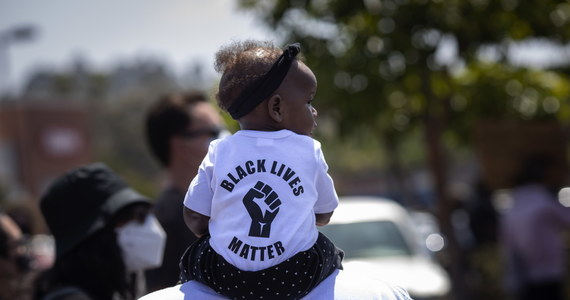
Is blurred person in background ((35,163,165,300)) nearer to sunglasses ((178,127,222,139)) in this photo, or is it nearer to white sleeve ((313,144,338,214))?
sunglasses ((178,127,222,139))

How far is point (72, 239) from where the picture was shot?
9.97ft

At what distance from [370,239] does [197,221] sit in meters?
7.85

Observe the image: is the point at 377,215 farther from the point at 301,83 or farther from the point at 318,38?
the point at 301,83

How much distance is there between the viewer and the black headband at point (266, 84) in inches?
81.2

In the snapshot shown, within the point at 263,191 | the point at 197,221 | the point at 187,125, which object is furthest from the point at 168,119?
the point at 263,191

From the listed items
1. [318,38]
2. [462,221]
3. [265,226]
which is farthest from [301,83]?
[462,221]

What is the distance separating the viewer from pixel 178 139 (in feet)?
13.5

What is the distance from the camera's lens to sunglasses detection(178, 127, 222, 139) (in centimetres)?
403

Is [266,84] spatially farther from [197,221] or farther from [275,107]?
[197,221]

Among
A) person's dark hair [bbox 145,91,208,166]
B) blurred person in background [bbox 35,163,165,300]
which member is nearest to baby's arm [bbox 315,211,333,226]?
blurred person in background [bbox 35,163,165,300]

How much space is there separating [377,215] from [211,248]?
321 inches

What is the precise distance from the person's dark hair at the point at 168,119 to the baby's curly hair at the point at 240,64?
1.96 meters

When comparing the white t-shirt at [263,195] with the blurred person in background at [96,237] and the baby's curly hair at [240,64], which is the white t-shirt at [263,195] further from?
the blurred person in background at [96,237]

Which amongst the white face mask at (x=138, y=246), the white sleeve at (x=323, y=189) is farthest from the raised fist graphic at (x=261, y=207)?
the white face mask at (x=138, y=246)
